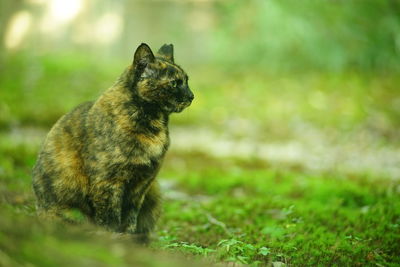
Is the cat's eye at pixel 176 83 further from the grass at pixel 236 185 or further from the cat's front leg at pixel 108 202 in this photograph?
the grass at pixel 236 185

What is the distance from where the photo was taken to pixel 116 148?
11.2 ft

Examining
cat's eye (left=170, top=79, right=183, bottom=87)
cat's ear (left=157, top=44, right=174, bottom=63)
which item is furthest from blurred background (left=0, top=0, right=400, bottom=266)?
cat's ear (left=157, top=44, right=174, bottom=63)

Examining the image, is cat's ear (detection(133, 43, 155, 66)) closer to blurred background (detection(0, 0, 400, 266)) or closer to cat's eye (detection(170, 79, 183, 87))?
cat's eye (detection(170, 79, 183, 87))

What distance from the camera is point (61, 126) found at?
149 inches

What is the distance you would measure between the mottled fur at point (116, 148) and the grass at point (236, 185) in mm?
392

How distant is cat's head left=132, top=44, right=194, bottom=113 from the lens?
142 inches

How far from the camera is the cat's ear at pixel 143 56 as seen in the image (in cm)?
358

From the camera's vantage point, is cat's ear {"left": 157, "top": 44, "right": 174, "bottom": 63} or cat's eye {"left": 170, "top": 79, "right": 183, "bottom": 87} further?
cat's ear {"left": 157, "top": 44, "right": 174, "bottom": 63}

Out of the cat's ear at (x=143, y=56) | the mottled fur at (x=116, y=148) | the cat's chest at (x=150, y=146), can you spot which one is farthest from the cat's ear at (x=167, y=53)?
the cat's chest at (x=150, y=146)

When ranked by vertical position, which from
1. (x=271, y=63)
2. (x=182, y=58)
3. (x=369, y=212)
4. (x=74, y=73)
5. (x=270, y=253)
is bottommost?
(x=270, y=253)

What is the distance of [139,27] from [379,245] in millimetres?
17535

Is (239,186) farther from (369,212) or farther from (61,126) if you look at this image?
(61,126)

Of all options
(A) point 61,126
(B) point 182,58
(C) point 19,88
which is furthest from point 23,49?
(A) point 61,126

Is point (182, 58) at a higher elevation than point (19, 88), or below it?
higher
